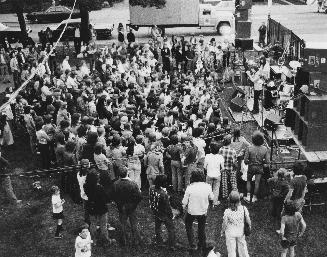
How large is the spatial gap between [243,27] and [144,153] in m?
15.1

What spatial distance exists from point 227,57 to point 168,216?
13.9 metres

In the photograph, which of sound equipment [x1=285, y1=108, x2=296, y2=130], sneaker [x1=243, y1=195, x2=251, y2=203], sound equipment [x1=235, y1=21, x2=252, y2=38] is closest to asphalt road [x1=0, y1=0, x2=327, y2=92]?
sound equipment [x1=235, y1=21, x2=252, y2=38]

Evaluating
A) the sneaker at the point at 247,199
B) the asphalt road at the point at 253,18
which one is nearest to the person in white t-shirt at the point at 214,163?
the sneaker at the point at 247,199

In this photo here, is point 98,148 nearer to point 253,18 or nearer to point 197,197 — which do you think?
point 197,197

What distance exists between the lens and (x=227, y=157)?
1013 cm

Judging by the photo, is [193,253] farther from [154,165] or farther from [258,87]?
[258,87]

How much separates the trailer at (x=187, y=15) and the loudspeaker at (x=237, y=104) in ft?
41.4

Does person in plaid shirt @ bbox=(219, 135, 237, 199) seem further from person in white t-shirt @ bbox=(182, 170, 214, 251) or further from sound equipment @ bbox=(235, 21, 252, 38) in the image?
sound equipment @ bbox=(235, 21, 252, 38)

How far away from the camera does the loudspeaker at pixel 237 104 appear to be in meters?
16.8

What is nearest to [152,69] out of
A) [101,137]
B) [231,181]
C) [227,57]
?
[227,57]

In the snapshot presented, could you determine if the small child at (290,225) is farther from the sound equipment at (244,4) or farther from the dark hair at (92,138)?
the sound equipment at (244,4)

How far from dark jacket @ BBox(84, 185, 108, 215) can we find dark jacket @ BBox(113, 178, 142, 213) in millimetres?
228

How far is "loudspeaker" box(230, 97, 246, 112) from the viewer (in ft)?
55.1

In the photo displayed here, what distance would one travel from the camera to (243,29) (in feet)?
78.5
